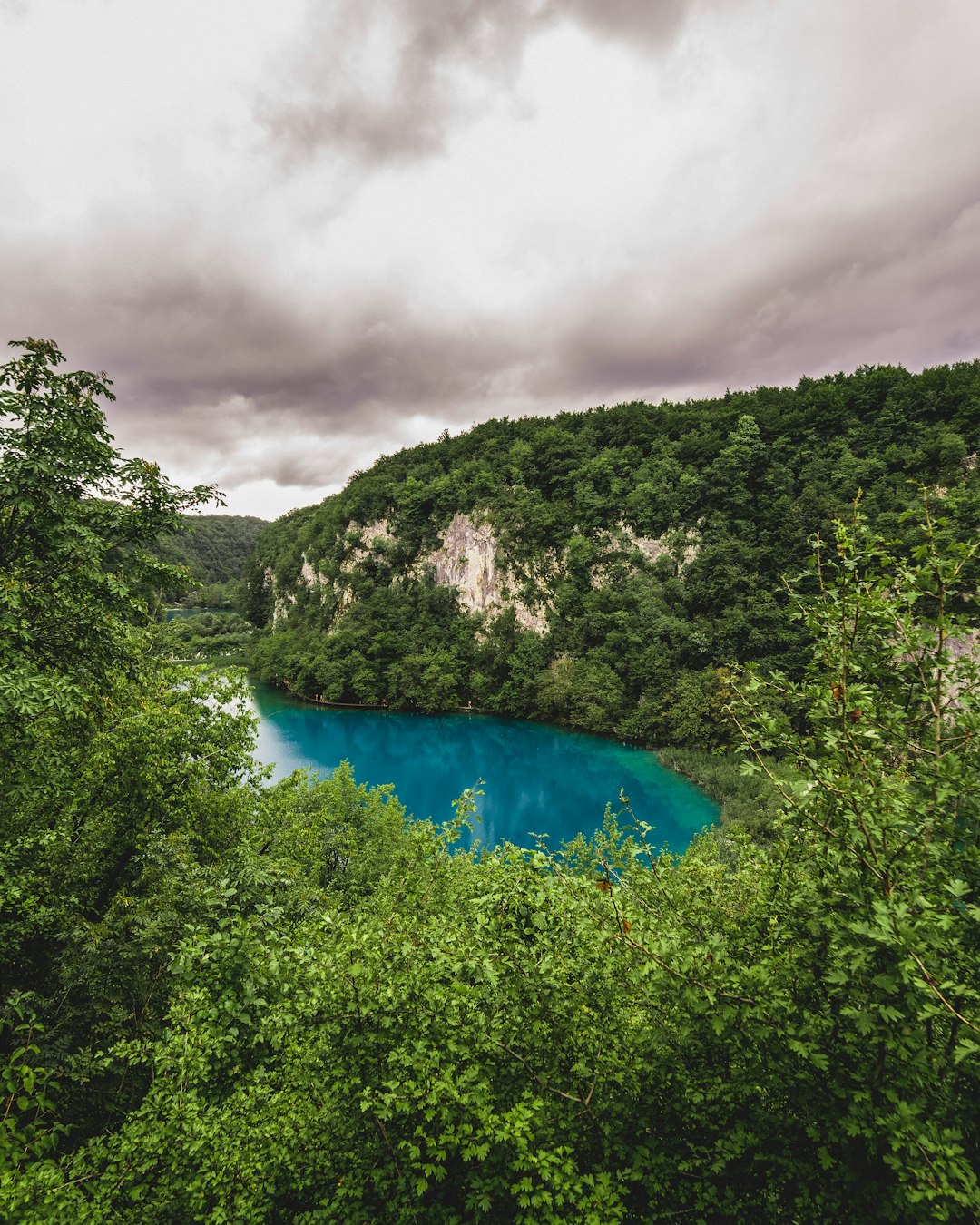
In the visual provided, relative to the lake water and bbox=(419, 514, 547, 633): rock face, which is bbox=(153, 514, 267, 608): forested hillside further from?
the lake water

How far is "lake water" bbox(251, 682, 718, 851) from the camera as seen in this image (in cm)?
3112

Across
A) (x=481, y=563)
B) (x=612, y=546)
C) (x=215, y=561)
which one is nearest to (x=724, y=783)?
(x=612, y=546)

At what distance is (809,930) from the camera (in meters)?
2.98

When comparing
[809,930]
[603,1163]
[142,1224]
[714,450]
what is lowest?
[142,1224]

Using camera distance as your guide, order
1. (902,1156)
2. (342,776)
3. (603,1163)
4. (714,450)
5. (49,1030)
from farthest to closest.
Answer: (714,450)
(342,776)
(49,1030)
(603,1163)
(902,1156)

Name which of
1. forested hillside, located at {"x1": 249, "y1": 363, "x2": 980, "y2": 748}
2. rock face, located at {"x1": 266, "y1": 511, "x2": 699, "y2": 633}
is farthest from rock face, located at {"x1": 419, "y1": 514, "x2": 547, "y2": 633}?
forested hillside, located at {"x1": 249, "y1": 363, "x2": 980, "y2": 748}

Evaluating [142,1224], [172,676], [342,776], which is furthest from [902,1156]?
[342,776]

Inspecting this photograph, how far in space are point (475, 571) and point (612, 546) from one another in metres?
17.4

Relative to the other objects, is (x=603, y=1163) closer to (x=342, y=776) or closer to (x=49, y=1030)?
(x=49, y=1030)

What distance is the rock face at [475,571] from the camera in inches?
2464

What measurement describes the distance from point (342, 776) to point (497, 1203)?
57.7 ft

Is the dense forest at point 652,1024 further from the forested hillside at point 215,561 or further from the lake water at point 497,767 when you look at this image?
the forested hillside at point 215,561

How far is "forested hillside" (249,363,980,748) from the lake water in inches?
154

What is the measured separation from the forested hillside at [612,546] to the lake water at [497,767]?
3900mm
